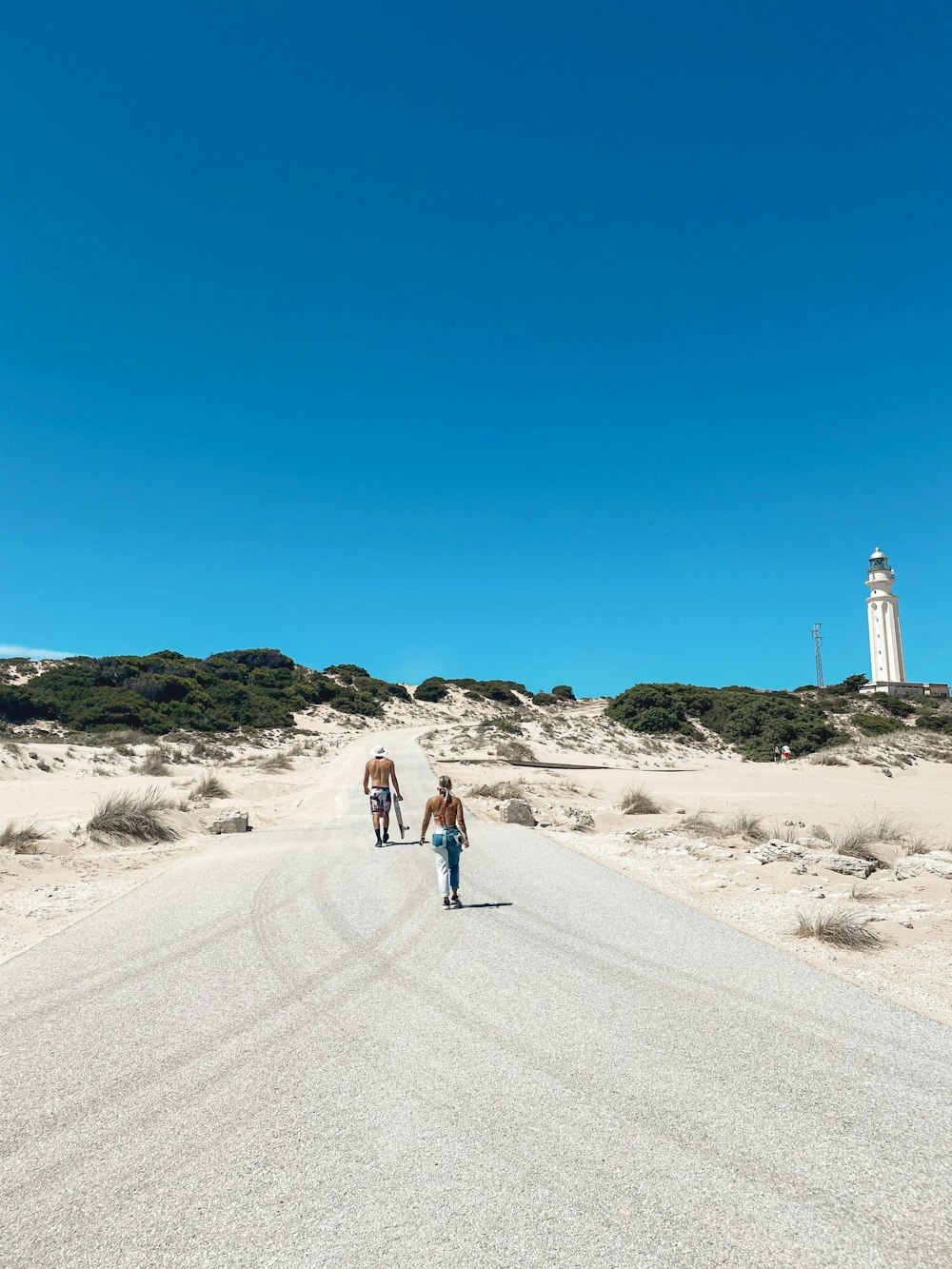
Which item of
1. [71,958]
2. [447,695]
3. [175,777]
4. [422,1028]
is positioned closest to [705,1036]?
[422,1028]

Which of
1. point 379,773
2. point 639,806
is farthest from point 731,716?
point 379,773

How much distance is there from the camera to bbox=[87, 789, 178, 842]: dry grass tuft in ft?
52.6

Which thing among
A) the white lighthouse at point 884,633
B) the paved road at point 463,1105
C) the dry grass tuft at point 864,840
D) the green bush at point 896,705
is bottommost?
the paved road at point 463,1105

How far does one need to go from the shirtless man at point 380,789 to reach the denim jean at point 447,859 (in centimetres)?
532

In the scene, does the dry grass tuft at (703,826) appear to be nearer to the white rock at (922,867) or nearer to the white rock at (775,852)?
the white rock at (775,852)

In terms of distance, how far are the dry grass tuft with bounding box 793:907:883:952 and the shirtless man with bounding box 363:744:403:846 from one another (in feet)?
28.5

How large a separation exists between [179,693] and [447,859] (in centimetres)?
5594

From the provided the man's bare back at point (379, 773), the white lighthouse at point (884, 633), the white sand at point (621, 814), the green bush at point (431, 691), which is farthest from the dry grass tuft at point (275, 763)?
the white lighthouse at point (884, 633)

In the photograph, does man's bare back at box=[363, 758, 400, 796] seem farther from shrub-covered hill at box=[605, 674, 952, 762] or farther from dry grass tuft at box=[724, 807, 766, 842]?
shrub-covered hill at box=[605, 674, 952, 762]

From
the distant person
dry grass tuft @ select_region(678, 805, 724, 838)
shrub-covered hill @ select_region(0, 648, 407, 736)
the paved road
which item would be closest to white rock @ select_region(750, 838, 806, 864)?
dry grass tuft @ select_region(678, 805, 724, 838)

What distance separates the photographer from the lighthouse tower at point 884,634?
91.9 m

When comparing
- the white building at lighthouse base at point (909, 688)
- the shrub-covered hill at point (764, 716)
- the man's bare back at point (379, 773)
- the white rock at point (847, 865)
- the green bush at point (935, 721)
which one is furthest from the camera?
the white building at lighthouse base at point (909, 688)

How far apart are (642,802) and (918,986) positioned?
15.9 meters

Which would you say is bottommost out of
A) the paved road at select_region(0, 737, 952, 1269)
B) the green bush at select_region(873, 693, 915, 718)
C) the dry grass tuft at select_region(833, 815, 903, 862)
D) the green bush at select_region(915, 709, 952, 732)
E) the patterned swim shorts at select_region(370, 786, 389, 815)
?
the paved road at select_region(0, 737, 952, 1269)
